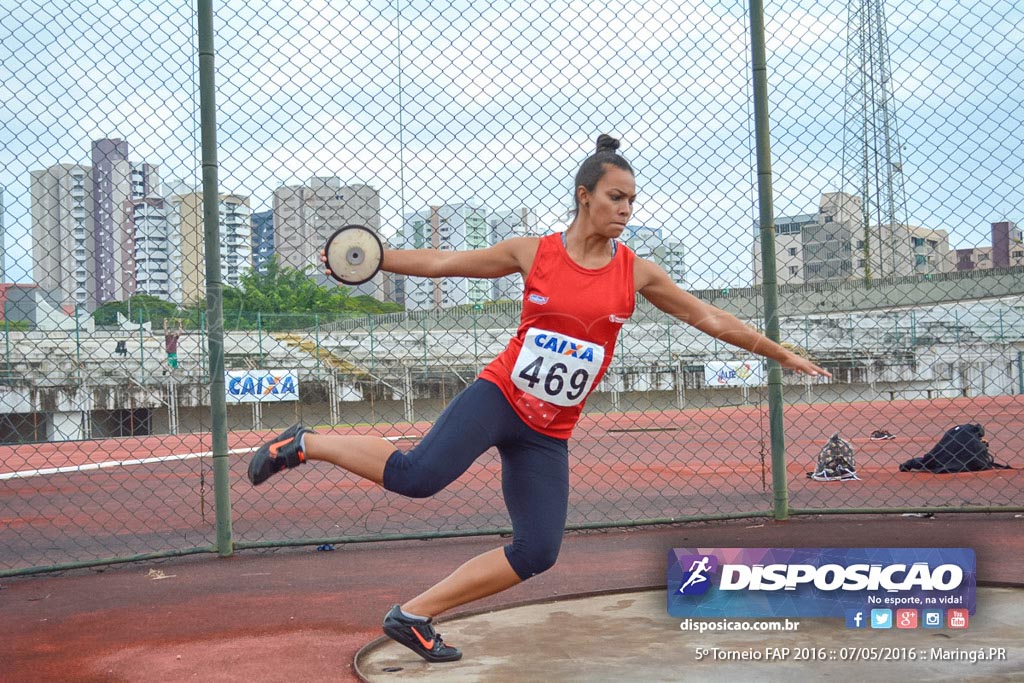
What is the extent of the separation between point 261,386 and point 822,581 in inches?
1086

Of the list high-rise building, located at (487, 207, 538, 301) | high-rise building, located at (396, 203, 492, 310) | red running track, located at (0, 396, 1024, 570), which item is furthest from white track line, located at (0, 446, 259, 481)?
high-rise building, located at (487, 207, 538, 301)

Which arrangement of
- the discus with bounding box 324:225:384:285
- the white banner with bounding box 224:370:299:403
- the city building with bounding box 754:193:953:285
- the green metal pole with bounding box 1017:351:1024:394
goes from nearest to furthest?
the discus with bounding box 324:225:384:285
the city building with bounding box 754:193:953:285
the white banner with bounding box 224:370:299:403
the green metal pole with bounding box 1017:351:1024:394

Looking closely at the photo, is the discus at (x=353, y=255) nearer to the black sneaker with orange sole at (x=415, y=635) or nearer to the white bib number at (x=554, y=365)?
the white bib number at (x=554, y=365)

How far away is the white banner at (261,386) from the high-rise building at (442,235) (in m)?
23.4

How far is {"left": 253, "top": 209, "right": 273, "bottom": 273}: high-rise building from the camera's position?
625 cm

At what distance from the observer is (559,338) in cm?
360

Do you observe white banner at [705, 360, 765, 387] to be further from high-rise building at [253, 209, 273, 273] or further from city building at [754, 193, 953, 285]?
high-rise building at [253, 209, 273, 273]

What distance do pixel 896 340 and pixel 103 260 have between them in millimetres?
32871

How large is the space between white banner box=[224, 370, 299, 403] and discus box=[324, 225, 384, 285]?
86.0ft

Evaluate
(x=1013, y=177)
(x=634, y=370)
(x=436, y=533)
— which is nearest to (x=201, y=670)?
(x=436, y=533)

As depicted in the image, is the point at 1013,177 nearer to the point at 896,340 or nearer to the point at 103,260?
the point at 103,260

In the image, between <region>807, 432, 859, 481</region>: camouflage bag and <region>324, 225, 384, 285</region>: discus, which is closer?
<region>324, 225, 384, 285</region>: discus

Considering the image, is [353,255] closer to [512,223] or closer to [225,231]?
[225,231]

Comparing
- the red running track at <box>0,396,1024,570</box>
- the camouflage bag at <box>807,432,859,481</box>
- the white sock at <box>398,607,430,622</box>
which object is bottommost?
the red running track at <box>0,396,1024,570</box>
